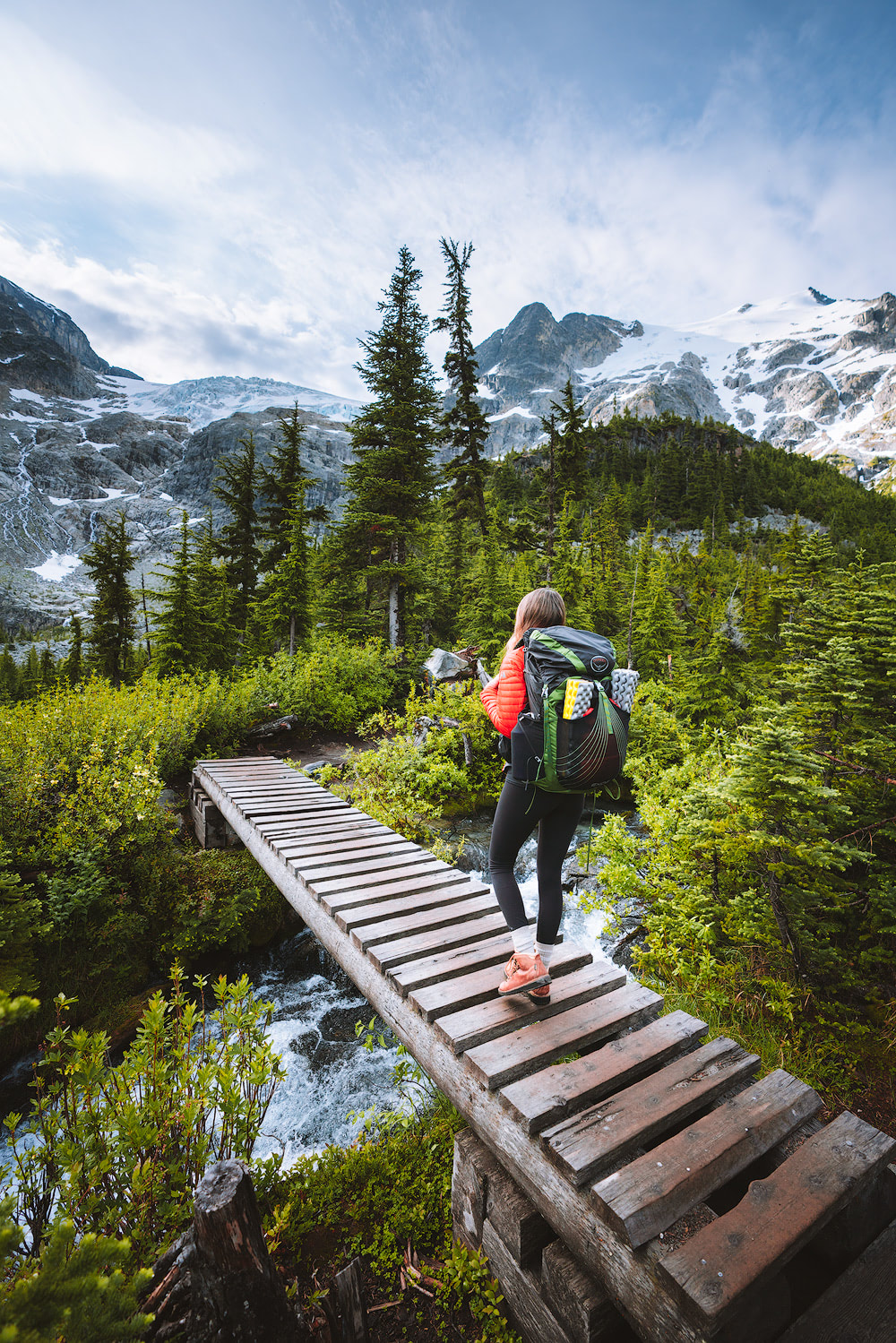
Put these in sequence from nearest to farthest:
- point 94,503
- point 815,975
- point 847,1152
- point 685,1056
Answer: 1. point 847,1152
2. point 685,1056
3. point 815,975
4. point 94,503

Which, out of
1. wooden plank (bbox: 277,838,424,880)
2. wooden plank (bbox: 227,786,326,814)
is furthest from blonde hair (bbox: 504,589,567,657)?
wooden plank (bbox: 227,786,326,814)

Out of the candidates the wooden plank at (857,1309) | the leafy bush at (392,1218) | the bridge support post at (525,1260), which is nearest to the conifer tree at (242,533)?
the leafy bush at (392,1218)

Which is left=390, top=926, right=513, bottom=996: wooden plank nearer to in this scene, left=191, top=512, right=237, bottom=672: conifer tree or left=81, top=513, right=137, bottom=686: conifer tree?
left=191, top=512, right=237, bottom=672: conifer tree

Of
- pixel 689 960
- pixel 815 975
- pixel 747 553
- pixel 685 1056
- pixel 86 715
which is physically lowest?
pixel 689 960

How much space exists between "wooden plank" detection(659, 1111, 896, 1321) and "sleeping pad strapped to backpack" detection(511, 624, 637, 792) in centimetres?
170

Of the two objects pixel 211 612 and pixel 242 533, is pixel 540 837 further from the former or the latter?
pixel 242 533

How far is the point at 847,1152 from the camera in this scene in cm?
228

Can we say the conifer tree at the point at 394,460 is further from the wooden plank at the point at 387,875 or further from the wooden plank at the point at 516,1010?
the wooden plank at the point at 516,1010

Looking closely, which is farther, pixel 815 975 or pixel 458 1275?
pixel 815 975

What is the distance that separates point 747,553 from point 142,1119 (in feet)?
187

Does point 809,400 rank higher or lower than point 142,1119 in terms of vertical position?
higher

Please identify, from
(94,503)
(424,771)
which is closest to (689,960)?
(424,771)

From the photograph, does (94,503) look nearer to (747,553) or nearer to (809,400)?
(747,553)

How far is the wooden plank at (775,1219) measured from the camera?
5.75 ft
